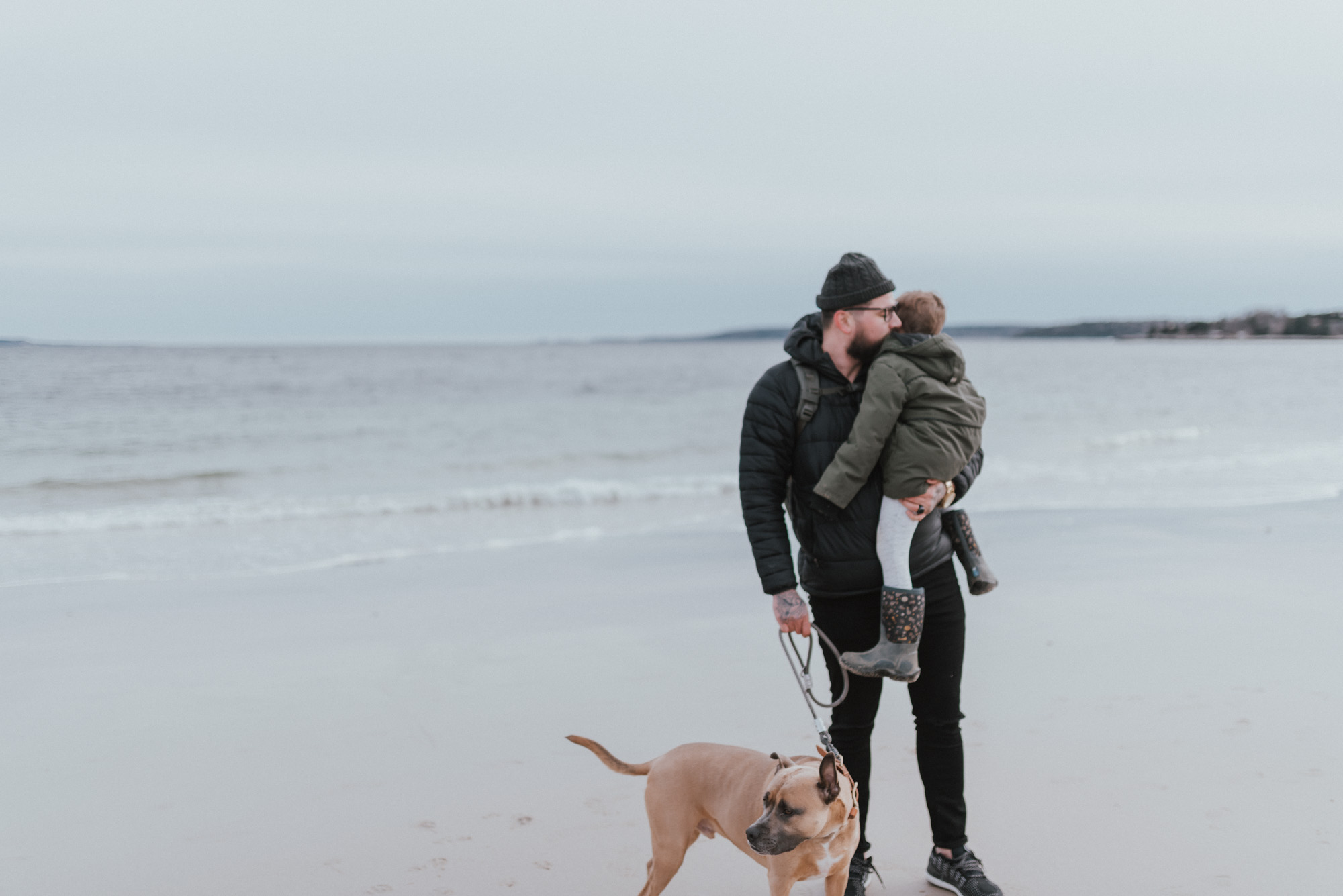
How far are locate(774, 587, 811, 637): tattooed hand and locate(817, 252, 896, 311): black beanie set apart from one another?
0.75m

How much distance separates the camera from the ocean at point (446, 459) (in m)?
8.41

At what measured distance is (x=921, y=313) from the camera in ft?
8.13

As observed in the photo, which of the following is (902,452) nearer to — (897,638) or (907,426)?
(907,426)

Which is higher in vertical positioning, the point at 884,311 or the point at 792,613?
the point at 884,311

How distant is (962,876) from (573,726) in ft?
5.82

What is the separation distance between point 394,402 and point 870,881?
22604 mm

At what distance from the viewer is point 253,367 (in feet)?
120

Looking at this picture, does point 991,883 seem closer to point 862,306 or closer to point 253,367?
point 862,306

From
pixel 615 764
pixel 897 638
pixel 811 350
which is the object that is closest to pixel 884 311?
pixel 811 350

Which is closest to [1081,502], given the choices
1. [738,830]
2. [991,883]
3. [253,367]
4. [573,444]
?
[991,883]

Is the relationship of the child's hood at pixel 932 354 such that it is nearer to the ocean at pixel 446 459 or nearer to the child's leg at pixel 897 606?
the child's leg at pixel 897 606

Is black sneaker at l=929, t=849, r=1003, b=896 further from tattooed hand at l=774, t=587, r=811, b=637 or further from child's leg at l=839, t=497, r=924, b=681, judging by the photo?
tattooed hand at l=774, t=587, r=811, b=637

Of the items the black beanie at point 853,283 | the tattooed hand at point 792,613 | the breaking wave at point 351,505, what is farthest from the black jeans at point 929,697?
the breaking wave at point 351,505

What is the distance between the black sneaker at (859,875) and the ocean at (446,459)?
4.38 metres
